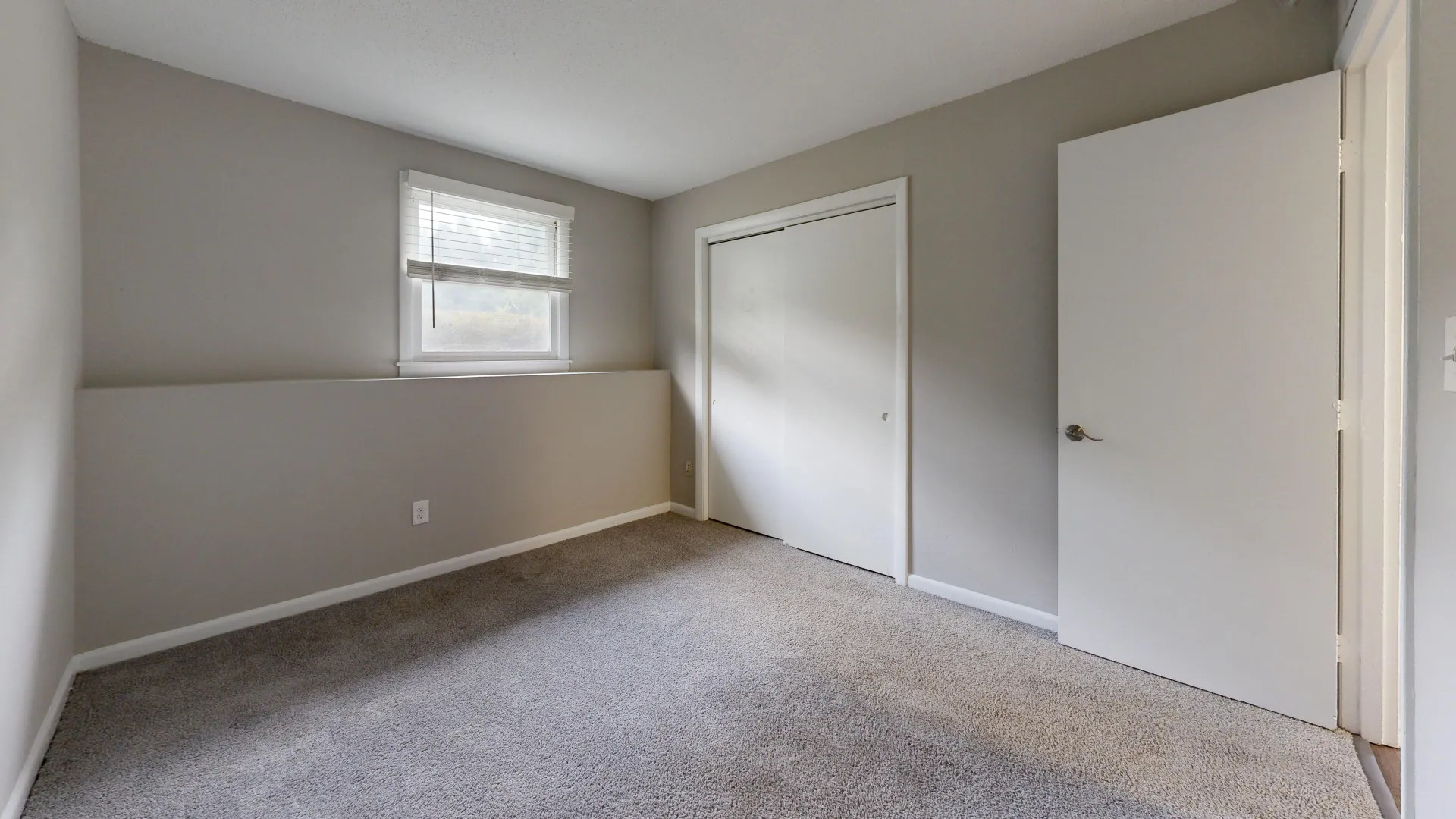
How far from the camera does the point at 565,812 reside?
1472 millimetres

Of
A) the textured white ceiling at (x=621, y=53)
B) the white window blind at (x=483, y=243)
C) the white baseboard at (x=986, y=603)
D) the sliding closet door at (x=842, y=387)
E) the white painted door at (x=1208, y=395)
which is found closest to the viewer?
the white painted door at (x=1208, y=395)

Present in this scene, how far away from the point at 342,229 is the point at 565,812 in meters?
2.86

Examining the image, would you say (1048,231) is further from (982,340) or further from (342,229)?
(342,229)

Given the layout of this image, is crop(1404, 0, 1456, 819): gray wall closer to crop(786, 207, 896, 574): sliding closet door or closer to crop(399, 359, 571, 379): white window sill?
crop(786, 207, 896, 574): sliding closet door

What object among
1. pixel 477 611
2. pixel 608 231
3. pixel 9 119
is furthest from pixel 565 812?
pixel 608 231

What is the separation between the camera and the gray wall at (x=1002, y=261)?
2133mm

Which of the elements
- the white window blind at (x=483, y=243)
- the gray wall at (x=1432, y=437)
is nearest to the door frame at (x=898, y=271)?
the white window blind at (x=483, y=243)

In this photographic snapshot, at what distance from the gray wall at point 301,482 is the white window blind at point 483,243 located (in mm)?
636

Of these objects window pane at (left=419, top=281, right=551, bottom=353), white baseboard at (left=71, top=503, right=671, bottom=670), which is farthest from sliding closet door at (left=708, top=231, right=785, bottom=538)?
window pane at (left=419, top=281, right=551, bottom=353)

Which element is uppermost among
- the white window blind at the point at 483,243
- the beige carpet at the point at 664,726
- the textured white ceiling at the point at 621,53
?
the textured white ceiling at the point at 621,53

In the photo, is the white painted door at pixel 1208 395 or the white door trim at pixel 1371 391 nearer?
the white door trim at pixel 1371 391

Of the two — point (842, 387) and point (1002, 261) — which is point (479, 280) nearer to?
point (842, 387)

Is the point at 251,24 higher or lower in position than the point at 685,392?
higher

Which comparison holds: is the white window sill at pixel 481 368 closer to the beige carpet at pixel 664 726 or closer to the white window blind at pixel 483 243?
the white window blind at pixel 483 243
